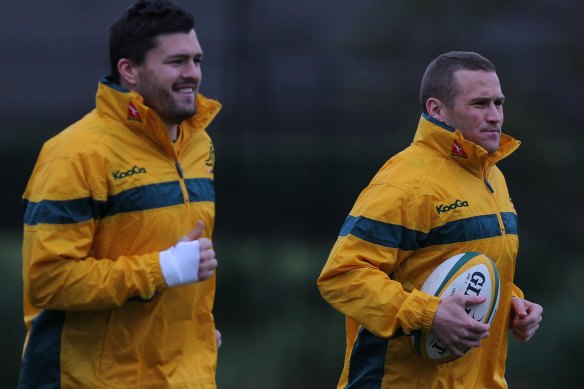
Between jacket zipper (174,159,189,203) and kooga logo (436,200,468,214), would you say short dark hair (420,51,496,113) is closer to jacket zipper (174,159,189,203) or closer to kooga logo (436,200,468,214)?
kooga logo (436,200,468,214)

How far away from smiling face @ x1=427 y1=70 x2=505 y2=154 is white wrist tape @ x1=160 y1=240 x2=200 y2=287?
1.08m

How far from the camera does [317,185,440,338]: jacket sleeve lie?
3229 millimetres

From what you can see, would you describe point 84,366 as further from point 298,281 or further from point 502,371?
point 298,281

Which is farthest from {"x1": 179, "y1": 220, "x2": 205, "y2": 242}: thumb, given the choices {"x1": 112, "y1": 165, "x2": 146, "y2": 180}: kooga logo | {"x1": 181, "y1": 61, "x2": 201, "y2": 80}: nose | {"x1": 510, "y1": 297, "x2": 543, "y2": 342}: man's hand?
{"x1": 510, "y1": 297, "x2": 543, "y2": 342}: man's hand

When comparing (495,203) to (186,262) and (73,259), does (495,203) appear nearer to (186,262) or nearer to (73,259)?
(186,262)

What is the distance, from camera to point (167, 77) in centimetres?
321

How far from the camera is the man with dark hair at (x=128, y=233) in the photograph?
9.84 feet

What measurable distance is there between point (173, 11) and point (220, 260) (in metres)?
2.08

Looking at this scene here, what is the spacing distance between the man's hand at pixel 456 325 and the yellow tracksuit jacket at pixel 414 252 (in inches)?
1.4

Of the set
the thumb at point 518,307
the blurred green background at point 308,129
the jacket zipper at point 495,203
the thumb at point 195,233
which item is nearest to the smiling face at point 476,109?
the jacket zipper at point 495,203

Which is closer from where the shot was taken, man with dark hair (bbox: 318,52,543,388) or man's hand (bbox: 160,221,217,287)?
man's hand (bbox: 160,221,217,287)

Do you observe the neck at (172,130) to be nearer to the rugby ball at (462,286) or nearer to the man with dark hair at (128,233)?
the man with dark hair at (128,233)

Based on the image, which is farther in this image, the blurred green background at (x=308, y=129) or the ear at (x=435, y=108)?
the blurred green background at (x=308, y=129)

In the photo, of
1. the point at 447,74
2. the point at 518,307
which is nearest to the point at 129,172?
the point at 447,74
